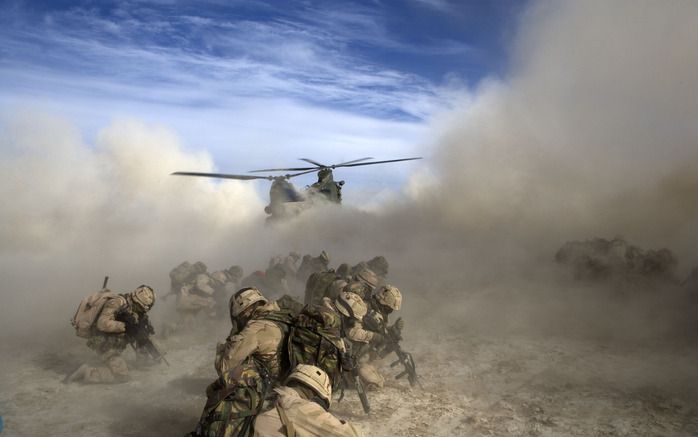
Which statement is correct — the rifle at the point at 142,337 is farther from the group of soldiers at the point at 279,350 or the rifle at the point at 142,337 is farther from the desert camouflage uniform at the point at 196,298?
the desert camouflage uniform at the point at 196,298

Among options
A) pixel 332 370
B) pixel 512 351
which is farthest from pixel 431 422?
pixel 512 351

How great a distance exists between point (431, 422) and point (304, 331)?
2813 mm

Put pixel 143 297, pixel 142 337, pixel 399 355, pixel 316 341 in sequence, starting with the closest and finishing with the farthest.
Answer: pixel 316 341 < pixel 399 355 < pixel 143 297 < pixel 142 337

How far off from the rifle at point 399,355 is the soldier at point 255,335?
335 cm

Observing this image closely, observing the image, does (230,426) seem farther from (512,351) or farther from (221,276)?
(221,276)

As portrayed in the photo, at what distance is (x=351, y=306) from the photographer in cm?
741

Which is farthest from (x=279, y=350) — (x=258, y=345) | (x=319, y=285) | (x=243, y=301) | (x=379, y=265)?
(x=379, y=265)

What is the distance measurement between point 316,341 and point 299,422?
1901mm

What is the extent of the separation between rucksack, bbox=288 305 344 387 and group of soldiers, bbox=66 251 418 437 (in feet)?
0.04

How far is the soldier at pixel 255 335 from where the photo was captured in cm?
493

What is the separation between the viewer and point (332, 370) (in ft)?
18.2

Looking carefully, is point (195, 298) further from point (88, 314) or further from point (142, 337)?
point (88, 314)

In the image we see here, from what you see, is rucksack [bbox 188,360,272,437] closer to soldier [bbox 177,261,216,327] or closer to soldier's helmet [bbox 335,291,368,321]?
soldier's helmet [bbox 335,291,368,321]

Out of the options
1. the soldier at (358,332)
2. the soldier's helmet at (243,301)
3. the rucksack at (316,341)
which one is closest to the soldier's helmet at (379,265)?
the soldier at (358,332)
